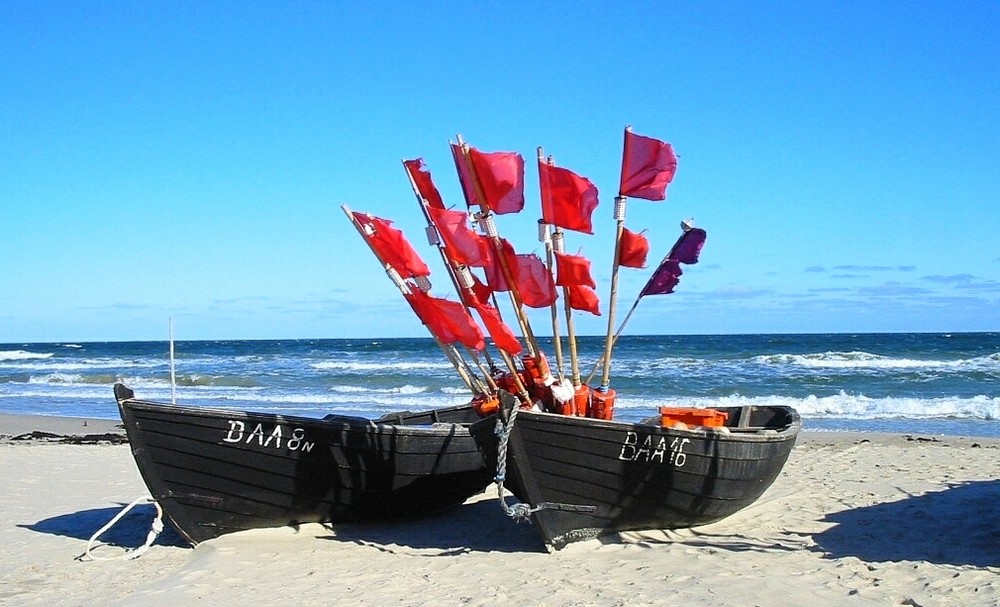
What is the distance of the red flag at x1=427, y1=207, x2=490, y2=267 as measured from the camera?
678 centimetres

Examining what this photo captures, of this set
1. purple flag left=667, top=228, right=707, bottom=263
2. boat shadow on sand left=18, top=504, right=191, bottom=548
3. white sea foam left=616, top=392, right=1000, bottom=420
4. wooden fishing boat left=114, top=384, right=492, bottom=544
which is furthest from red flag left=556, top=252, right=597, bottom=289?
white sea foam left=616, top=392, right=1000, bottom=420

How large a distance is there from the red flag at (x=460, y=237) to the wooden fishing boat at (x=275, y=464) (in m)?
1.56

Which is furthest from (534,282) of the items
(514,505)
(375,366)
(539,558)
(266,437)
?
(375,366)

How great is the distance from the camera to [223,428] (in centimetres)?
697

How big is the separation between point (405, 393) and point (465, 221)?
20177 mm

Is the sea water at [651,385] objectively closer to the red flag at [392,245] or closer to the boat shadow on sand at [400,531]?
the boat shadow on sand at [400,531]

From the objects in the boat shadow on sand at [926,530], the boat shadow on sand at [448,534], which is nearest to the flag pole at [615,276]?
the boat shadow on sand at [448,534]

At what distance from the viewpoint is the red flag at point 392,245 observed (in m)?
7.12

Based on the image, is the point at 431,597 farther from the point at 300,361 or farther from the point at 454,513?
the point at 300,361

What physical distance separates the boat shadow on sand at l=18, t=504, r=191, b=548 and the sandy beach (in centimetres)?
3

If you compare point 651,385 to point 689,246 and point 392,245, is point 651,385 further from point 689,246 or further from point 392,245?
point 392,245

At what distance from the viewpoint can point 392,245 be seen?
714 cm

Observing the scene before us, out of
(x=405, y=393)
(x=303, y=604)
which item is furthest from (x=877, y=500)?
(x=405, y=393)

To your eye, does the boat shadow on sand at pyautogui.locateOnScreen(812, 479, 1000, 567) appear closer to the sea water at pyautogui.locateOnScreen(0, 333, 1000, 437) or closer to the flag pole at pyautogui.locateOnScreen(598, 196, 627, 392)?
the flag pole at pyautogui.locateOnScreen(598, 196, 627, 392)
